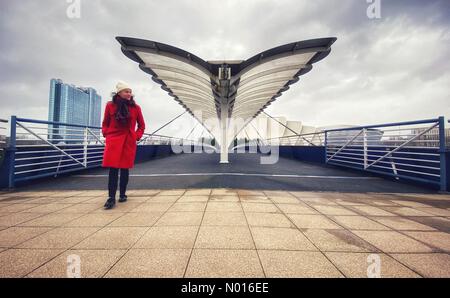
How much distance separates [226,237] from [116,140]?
81.2 inches

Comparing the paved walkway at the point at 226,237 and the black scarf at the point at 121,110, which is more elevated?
the black scarf at the point at 121,110

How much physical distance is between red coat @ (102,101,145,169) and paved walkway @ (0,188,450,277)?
0.69 m

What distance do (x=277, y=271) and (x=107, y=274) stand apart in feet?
3.84

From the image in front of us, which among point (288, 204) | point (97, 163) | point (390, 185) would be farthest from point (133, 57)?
point (390, 185)

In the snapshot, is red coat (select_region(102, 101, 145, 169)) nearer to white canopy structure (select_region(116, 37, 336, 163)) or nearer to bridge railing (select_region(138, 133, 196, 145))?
white canopy structure (select_region(116, 37, 336, 163))

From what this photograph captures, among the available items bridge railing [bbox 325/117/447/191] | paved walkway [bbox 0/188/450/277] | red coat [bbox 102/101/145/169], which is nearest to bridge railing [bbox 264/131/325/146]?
bridge railing [bbox 325/117/447/191]

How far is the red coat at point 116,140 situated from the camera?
8.64 ft

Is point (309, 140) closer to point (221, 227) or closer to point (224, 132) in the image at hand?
point (224, 132)

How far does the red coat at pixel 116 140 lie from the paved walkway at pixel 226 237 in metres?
0.69

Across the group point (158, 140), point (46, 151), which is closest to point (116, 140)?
point (46, 151)

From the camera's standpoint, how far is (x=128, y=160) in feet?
9.08

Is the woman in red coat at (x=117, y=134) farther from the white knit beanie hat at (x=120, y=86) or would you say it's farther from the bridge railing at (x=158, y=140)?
the bridge railing at (x=158, y=140)

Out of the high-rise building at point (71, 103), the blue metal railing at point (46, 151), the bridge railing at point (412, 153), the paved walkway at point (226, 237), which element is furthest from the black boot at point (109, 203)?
the high-rise building at point (71, 103)

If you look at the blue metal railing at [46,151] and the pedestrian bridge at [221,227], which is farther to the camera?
the blue metal railing at [46,151]
